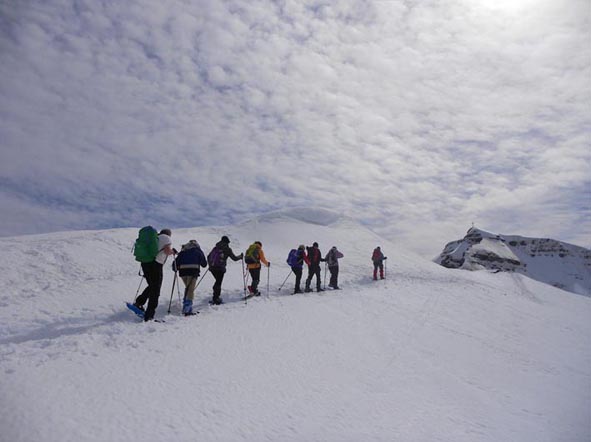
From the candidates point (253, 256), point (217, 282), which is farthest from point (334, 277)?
point (217, 282)

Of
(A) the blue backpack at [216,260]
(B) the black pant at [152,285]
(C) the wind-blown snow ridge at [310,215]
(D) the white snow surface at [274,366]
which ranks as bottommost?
(D) the white snow surface at [274,366]

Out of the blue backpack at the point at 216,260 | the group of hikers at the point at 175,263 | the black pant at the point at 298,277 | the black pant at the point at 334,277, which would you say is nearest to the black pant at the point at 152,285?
the group of hikers at the point at 175,263

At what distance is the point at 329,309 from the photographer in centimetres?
1039

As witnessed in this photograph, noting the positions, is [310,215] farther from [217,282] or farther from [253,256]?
[217,282]

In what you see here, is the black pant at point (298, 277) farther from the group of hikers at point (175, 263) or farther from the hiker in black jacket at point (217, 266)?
the hiker in black jacket at point (217, 266)

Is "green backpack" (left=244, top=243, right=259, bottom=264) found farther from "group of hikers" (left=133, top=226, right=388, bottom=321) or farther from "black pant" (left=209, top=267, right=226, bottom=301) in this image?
"black pant" (left=209, top=267, right=226, bottom=301)

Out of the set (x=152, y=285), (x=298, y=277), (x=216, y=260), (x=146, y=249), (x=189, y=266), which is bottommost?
(x=152, y=285)

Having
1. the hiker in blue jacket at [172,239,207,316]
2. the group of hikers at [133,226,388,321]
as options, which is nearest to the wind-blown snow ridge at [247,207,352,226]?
the group of hikers at [133,226,388,321]

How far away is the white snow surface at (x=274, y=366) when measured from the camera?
4.14 meters

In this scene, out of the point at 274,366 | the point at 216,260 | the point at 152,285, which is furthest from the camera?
the point at 216,260

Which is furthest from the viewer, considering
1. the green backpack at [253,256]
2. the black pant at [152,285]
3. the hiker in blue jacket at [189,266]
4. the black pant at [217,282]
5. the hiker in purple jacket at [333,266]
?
the hiker in purple jacket at [333,266]

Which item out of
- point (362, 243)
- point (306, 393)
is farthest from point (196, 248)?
point (362, 243)

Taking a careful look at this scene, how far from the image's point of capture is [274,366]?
19.3ft

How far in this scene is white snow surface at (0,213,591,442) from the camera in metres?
4.14
